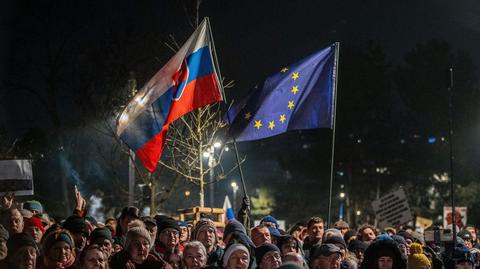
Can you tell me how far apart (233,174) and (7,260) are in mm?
48179

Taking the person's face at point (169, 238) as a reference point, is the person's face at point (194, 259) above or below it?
below

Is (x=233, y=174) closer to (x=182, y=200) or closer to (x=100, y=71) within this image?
(x=182, y=200)

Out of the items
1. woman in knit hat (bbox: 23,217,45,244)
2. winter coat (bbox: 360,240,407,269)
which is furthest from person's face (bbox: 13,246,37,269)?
winter coat (bbox: 360,240,407,269)

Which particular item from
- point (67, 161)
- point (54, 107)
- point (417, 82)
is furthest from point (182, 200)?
point (417, 82)

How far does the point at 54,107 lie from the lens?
3008 cm

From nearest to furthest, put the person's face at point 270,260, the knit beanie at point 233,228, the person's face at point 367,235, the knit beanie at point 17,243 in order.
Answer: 1. the knit beanie at point 17,243
2. the person's face at point 270,260
3. the knit beanie at point 233,228
4. the person's face at point 367,235

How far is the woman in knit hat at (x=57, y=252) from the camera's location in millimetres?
7152

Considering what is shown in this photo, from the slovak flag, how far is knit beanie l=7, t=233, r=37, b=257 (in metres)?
3.85

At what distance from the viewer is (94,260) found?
6859 millimetres

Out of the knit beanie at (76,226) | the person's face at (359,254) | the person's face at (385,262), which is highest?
the knit beanie at (76,226)

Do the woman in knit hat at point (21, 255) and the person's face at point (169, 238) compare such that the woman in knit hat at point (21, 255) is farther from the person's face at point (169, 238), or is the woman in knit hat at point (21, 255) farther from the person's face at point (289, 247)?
the person's face at point (289, 247)

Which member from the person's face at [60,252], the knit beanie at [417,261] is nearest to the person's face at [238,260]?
the person's face at [60,252]

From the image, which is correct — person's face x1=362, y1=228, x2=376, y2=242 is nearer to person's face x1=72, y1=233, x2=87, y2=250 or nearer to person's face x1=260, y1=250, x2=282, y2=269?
person's face x1=260, y1=250, x2=282, y2=269

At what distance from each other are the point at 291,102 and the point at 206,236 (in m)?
3.42
